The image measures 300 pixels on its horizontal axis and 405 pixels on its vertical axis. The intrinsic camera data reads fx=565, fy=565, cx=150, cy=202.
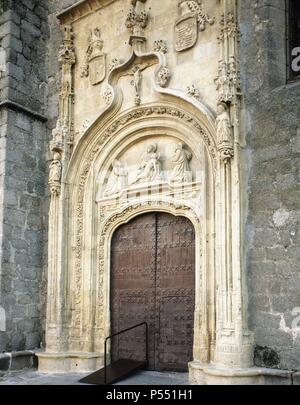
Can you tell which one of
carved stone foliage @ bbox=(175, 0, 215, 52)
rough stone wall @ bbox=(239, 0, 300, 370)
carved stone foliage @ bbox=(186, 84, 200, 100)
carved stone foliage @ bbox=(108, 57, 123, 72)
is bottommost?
rough stone wall @ bbox=(239, 0, 300, 370)

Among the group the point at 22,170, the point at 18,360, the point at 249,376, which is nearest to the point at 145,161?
the point at 22,170

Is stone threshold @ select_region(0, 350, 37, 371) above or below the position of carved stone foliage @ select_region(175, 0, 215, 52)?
below

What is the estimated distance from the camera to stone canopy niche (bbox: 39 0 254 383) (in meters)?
7.07

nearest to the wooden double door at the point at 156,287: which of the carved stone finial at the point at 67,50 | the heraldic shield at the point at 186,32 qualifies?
the heraldic shield at the point at 186,32

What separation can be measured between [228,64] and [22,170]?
3.93 m

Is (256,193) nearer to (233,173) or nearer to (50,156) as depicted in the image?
(233,173)

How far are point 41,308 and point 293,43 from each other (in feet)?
18.6

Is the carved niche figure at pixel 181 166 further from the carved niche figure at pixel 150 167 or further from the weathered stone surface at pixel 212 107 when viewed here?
the weathered stone surface at pixel 212 107

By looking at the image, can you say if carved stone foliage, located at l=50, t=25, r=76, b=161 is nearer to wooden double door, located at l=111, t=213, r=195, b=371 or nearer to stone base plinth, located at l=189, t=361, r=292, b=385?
wooden double door, located at l=111, t=213, r=195, b=371

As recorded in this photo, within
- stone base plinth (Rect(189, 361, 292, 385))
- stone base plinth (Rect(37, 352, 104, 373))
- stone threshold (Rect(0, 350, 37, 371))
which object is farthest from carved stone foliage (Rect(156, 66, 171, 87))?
stone threshold (Rect(0, 350, 37, 371))

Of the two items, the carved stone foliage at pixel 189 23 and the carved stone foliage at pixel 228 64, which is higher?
the carved stone foliage at pixel 189 23

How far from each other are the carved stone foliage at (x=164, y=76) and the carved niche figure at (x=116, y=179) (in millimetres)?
1472

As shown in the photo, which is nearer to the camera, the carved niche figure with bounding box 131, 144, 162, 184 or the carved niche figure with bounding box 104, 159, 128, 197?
the carved niche figure with bounding box 131, 144, 162, 184

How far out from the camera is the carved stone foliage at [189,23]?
790cm
